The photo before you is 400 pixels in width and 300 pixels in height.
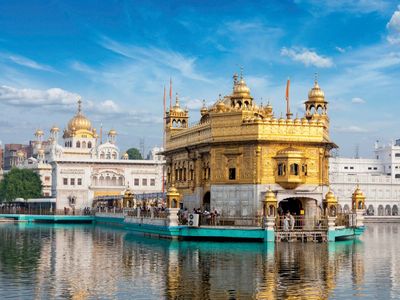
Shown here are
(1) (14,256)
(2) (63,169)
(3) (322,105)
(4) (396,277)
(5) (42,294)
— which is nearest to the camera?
(5) (42,294)

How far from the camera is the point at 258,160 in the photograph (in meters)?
39.6

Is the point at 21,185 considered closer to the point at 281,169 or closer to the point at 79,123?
the point at 79,123

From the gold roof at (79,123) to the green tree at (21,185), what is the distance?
38.3ft

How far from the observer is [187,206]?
47125 mm

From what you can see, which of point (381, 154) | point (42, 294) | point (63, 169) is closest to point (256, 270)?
point (42, 294)

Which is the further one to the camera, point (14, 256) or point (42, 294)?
point (14, 256)

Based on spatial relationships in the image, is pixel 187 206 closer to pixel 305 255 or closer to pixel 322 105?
pixel 322 105

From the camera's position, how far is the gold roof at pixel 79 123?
9844cm

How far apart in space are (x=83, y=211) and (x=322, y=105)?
3870 centimetres

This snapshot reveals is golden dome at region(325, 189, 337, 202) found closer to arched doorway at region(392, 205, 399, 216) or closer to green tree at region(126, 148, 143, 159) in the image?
arched doorway at region(392, 205, 399, 216)

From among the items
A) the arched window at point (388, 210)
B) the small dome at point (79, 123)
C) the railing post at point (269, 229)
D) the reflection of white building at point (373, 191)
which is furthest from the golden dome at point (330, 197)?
the small dome at point (79, 123)

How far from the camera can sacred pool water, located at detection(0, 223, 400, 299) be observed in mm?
18672

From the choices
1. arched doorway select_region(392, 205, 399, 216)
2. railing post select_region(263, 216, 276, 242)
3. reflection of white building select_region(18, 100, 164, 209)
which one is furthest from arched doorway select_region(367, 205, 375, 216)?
railing post select_region(263, 216, 276, 242)

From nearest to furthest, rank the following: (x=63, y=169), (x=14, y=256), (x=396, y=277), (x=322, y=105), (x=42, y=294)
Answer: (x=42, y=294)
(x=396, y=277)
(x=14, y=256)
(x=322, y=105)
(x=63, y=169)
